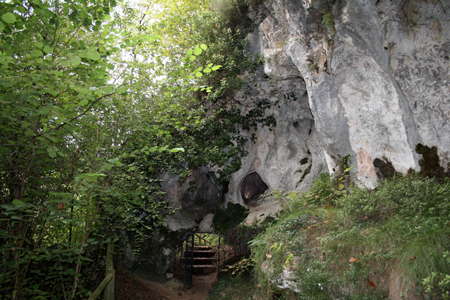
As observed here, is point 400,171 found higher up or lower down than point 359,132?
lower down

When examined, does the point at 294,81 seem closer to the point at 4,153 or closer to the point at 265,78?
the point at 265,78

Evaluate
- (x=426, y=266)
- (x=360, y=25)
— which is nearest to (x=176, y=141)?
(x=360, y=25)

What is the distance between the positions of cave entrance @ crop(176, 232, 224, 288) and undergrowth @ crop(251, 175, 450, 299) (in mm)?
6723

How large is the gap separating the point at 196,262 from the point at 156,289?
3323 millimetres

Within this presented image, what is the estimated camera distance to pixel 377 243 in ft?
14.7

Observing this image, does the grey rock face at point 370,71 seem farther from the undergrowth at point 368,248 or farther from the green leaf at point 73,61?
the green leaf at point 73,61

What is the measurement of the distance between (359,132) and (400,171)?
1.34m

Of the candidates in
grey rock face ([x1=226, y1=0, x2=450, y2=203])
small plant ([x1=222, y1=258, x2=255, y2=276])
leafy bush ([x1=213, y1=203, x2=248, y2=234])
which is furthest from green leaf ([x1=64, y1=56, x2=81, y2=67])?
leafy bush ([x1=213, y1=203, x2=248, y2=234])

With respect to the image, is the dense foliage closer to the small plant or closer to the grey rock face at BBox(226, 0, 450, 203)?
the small plant

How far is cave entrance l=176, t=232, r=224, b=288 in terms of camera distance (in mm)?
12602

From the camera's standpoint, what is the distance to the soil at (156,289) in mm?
10094

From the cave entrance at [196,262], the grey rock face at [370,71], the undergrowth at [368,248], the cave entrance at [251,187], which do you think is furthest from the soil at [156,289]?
the grey rock face at [370,71]

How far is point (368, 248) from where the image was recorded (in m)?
4.54

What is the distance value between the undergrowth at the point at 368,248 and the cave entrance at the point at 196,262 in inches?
265
